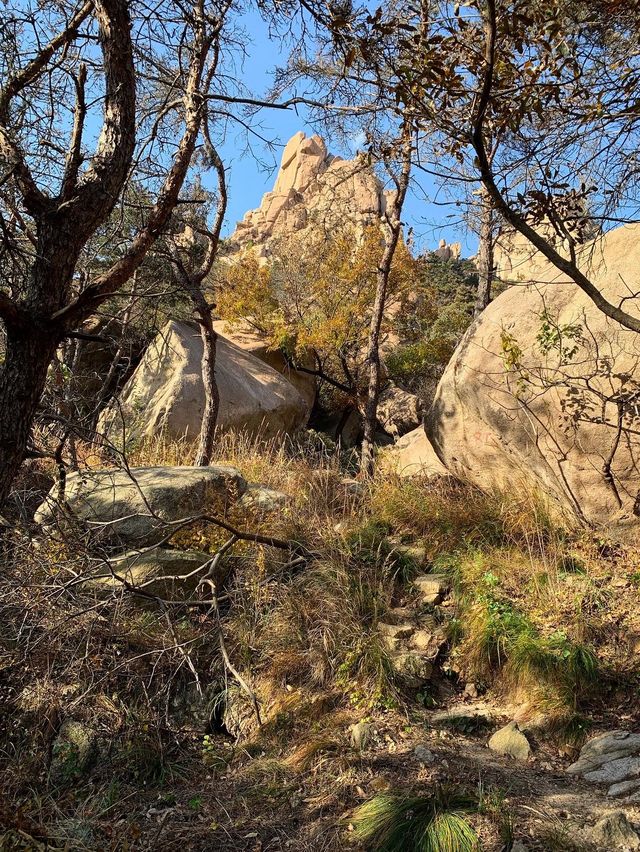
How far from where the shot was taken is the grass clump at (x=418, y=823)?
3082 millimetres

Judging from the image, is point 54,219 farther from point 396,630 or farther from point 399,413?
point 399,413

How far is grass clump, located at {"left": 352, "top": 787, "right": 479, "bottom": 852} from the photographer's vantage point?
308 centimetres

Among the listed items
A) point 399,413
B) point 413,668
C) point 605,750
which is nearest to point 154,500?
point 413,668

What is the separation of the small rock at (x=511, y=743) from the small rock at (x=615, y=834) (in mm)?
852

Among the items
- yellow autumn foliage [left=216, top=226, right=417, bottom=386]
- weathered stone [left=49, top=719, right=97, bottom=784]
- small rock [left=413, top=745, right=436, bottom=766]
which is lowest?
weathered stone [left=49, top=719, right=97, bottom=784]

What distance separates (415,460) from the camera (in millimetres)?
8336

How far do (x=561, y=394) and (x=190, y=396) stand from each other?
5.71m

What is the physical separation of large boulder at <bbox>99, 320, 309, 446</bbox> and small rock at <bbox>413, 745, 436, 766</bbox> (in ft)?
17.4

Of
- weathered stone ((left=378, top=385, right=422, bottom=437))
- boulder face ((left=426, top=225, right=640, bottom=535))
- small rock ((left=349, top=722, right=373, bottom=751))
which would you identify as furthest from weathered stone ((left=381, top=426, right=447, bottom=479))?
weathered stone ((left=378, top=385, right=422, bottom=437))

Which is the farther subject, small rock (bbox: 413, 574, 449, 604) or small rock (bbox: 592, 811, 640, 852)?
small rock (bbox: 413, 574, 449, 604)

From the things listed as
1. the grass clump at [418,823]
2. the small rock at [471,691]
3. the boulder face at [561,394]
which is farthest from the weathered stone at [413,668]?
the boulder face at [561,394]

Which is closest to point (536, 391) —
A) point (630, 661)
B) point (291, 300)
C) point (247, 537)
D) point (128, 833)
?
point (630, 661)

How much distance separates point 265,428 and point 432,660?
21.2 feet

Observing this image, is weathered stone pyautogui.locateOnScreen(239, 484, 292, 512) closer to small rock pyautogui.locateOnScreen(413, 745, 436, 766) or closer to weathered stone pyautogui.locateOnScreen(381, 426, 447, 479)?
weathered stone pyautogui.locateOnScreen(381, 426, 447, 479)
